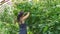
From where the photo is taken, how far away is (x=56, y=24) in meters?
4.06

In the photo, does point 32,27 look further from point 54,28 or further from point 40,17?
point 54,28

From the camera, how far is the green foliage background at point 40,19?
13.4 ft

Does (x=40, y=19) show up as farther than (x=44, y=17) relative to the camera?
Yes

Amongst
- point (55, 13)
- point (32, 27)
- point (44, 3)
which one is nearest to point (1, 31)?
point (32, 27)

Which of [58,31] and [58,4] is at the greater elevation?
[58,4]

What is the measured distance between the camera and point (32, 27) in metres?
4.68

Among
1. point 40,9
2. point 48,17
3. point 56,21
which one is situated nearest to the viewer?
point 56,21

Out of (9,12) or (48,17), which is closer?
(48,17)

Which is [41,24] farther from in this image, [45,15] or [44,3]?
[44,3]

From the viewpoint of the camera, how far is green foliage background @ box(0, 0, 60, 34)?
13.4 feet

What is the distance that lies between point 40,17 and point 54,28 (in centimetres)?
45

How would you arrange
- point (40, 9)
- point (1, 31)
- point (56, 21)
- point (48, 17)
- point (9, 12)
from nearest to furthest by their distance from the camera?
point (56, 21)
point (48, 17)
point (40, 9)
point (1, 31)
point (9, 12)

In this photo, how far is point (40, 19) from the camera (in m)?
4.45

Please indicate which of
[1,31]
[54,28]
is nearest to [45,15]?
[54,28]
